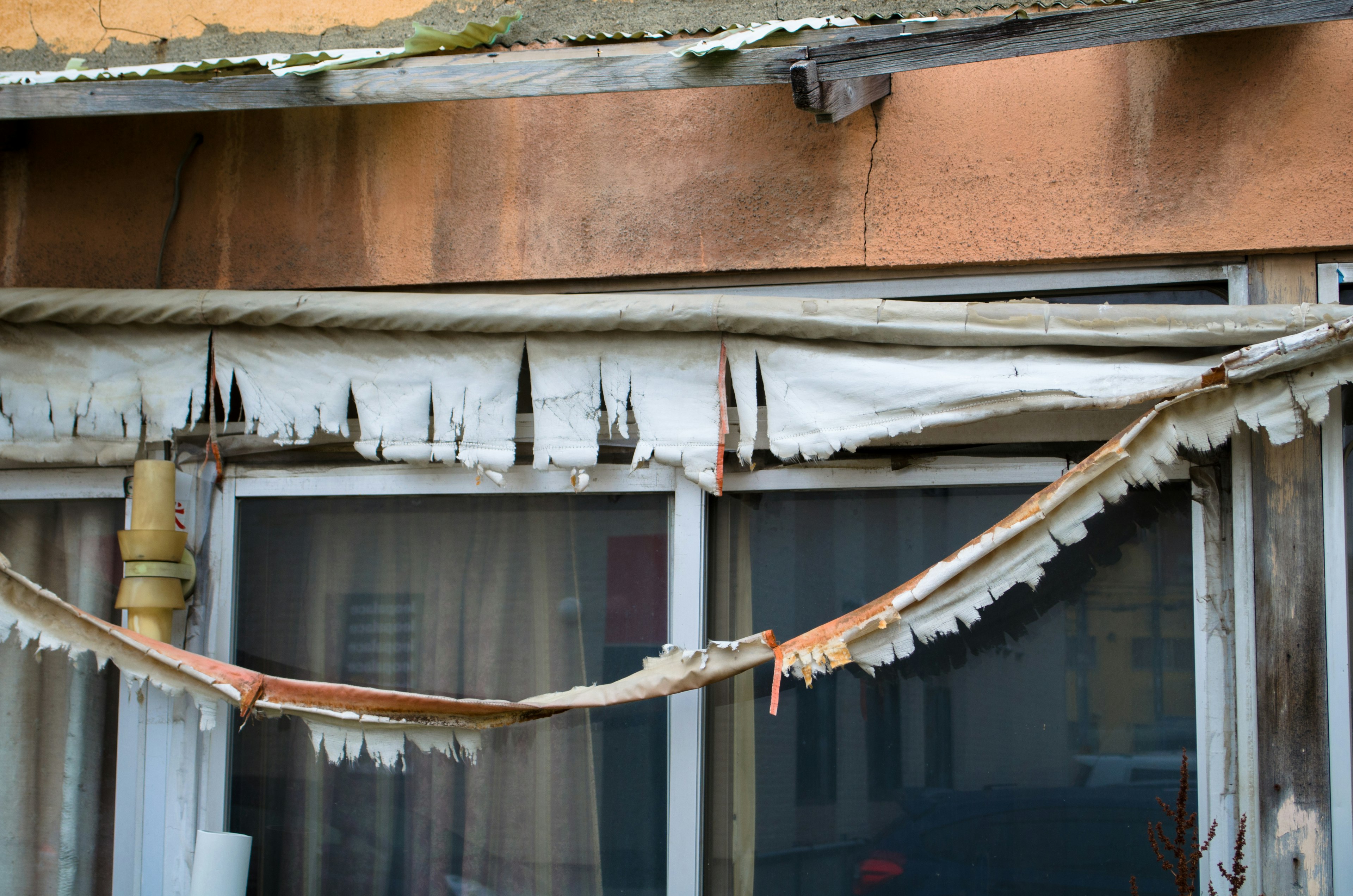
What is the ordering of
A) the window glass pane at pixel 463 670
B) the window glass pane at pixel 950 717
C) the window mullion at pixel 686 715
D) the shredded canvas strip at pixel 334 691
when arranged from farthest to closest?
the window glass pane at pixel 463 670
the window mullion at pixel 686 715
the window glass pane at pixel 950 717
the shredded canvas strip at pixel 334 691

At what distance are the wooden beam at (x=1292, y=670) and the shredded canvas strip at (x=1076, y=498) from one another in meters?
0.29

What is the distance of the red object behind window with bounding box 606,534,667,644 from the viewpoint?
2.87 m

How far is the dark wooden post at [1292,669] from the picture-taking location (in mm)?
Answer: 2396

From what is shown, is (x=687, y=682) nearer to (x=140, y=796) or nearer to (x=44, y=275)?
(x=140, y=796)

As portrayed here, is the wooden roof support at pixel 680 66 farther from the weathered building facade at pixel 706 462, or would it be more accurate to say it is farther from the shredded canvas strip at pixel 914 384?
the shredded canvas strip at pixel 914 384

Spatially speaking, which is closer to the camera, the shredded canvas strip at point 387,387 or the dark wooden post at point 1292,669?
the dark wooden post at point 1292,669

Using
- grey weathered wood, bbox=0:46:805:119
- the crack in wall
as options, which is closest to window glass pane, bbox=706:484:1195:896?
the crack in wall

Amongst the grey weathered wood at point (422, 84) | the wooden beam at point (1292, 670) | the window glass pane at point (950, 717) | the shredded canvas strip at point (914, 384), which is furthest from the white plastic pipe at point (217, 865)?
the wooden beam at point (1292, 670)

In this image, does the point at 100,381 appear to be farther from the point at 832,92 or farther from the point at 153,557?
the point at 832,92

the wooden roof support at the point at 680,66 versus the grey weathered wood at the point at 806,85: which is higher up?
the wooden roof support at the point at 680,66

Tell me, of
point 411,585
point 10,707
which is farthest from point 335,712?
point 10,707

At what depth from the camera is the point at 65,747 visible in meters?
3.08

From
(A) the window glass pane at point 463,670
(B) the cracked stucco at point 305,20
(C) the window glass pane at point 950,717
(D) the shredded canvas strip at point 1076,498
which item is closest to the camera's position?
(D) the shredded canvas strip at point 1076,498

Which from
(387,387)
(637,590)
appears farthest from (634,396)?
(387,387)
